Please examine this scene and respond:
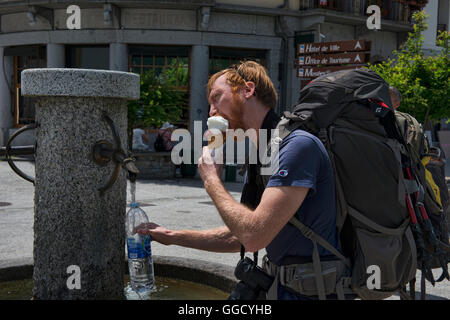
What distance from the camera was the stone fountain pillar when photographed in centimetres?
299

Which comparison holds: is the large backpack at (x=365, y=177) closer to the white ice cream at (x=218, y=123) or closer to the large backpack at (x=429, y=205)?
the large backpack at (x=429, y=205)

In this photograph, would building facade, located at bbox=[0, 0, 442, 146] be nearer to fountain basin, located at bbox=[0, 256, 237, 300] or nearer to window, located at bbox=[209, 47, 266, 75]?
window, located at bbox=[209, 47, 266, 75]

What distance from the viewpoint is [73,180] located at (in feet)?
9.89

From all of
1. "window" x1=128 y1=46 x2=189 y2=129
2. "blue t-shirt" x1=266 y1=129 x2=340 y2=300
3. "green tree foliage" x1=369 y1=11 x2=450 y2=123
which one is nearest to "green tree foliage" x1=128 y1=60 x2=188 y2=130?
"window" x1=128 y1=46 x2=189 y2=129

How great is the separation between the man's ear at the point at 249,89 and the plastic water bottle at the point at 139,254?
88cm

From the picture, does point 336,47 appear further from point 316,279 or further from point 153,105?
point 316,279

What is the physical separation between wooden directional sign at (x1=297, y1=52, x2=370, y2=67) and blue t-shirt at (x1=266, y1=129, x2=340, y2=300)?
12.6 meters

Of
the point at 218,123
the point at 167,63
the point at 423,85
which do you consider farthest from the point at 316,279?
the point at 167,63

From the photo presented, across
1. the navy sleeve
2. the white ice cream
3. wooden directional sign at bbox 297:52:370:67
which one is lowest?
the navy sleeve

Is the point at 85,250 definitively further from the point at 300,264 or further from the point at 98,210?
the point at 300,264

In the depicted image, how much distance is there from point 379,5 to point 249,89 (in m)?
21.4

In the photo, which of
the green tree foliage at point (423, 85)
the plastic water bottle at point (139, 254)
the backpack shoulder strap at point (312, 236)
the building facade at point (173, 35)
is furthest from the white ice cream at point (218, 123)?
the building facade at point (173, 35)

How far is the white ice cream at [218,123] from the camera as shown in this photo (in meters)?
2.04

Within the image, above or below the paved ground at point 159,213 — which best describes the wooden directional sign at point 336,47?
above
